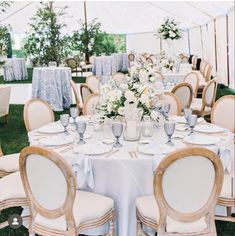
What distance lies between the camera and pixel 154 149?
2.80 m

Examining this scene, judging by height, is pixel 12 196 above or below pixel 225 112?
below

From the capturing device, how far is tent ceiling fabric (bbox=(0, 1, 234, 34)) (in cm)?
1262

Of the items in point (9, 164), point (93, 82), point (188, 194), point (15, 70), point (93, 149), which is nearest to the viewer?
point (188, 194)

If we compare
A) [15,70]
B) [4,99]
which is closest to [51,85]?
[4,99]

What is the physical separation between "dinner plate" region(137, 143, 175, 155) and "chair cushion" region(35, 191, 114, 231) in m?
0.41

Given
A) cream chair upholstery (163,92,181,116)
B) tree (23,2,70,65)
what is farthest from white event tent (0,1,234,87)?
cream chair upholstery (163,92,181,116)

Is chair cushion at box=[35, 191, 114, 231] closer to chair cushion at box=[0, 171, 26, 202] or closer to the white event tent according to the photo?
chair cushion at box=[0, 171, 26, 202]

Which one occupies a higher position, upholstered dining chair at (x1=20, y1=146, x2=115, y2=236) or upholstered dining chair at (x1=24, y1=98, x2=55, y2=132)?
upholstered dining chair at (x1=24, y1=98, x2=55, y2=132)

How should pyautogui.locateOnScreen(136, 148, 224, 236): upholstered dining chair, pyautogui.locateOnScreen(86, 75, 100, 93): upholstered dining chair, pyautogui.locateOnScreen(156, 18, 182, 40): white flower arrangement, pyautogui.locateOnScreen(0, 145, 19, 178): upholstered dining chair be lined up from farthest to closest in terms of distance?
pyautogui.locateOnScreen(156, 18, 182, 40): white flower arrangement → pyautogui.locateOnScreen(86, 75, 100, 93): upholstered dining chair → pyautogui.locateOnScreen(0, 145, 19, 178): upholstered dining chair → pyautogui.locateOnScreen(136, 148, 224, 236): upholstered dining chair

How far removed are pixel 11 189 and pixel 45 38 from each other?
7.30 meters

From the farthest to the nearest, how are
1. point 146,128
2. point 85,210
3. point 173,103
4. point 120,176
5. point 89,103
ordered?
1. point 89,103
2. point 173,103
3. point 146,128
4. point 120,176
5. point 85,210

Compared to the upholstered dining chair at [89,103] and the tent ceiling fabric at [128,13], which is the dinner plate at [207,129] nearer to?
the upholstered dining chair at [89,103]

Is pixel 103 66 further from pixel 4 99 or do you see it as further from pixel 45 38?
pixel 4 99

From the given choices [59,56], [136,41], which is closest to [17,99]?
[59,56]
